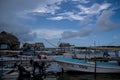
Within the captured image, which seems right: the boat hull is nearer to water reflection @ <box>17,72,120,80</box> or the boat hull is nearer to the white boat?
the white boat

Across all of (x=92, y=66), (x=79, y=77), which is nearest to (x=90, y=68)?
(x=92, y=66)

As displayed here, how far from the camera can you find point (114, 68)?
60.1 feet

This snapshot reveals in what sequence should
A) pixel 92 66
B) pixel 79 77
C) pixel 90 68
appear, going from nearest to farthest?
pixel 79 77
pixel 92 66
pixel 90 68

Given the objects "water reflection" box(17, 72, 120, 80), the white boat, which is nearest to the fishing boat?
the white boat

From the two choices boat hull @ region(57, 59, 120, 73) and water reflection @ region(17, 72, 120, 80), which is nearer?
water reflection @ region(17, 72, 120, 80)

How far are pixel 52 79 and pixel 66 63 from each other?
4457 mm

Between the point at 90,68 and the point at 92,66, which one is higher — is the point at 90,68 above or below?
below

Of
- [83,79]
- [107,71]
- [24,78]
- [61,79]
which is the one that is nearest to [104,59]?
[107,71]

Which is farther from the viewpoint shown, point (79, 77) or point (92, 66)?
point (92, 66)

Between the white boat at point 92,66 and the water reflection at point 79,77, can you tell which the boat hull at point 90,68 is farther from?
the water reflection at point 79,77

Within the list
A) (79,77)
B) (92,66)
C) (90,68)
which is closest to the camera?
(79,77)

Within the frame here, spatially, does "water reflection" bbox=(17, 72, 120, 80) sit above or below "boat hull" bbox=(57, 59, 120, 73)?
below

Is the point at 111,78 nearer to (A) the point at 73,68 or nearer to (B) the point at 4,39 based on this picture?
(A) the point at 73,68

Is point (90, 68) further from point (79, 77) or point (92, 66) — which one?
point (79, 77)
